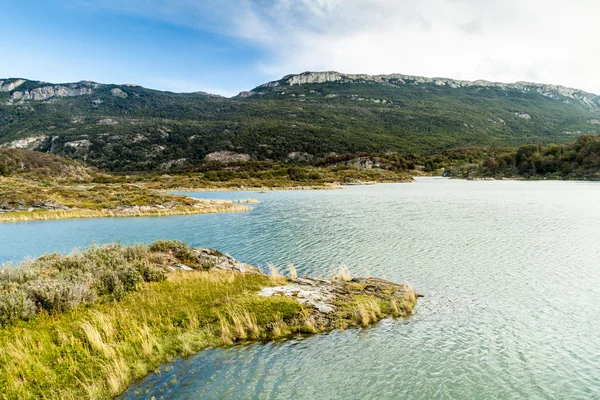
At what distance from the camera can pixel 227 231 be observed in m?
43.8

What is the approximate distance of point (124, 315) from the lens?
14211 millimetres

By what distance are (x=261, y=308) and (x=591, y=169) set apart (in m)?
165

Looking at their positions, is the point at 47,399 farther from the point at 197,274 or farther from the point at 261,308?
the point at 197,274

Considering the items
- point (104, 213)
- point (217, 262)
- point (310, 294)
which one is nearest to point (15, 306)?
point (217, 262)

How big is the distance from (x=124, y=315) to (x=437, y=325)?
13156 millimetres

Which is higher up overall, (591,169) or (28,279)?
(591,169)

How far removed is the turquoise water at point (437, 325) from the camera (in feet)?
36.1

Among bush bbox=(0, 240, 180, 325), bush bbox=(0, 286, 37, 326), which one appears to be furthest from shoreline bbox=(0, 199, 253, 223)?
bush bbox=(0, 286, 37, 326)

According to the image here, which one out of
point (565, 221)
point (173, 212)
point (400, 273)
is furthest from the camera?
point (173, 212)

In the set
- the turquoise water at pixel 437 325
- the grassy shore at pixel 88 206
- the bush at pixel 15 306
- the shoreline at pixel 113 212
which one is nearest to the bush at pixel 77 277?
the bush at pixel 15 306

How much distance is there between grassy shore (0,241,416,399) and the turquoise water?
2.94 feet

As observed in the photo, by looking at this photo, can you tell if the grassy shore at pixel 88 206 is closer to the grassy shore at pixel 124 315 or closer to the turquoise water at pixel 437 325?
the turquoise water at pixel 437 325

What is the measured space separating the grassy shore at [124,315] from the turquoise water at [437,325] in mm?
897

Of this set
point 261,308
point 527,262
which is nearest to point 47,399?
point 261,308
